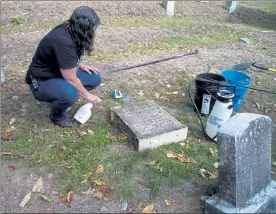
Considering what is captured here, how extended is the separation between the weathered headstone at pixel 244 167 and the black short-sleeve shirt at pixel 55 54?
1867 mm

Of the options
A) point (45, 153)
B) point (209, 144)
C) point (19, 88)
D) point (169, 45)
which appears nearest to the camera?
point (45, 153)

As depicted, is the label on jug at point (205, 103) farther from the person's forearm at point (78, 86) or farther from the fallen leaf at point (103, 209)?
the fallen leaf at point (103, 209)

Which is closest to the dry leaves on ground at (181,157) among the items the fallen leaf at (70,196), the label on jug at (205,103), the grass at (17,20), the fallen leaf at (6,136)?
the label on jug at (205,103)

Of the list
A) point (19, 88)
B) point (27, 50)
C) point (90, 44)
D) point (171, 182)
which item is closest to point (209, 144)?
point (171, 182)

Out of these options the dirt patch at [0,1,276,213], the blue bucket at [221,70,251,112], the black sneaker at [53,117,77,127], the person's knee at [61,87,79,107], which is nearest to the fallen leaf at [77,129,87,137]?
the black sneaker at [53,117,77,127]

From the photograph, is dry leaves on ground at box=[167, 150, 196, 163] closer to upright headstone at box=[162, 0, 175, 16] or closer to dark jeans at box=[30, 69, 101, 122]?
dark jeans at box=[30, 69, 101, 122]

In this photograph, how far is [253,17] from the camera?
10969 millimetres

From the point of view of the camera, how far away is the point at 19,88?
520 centimetres

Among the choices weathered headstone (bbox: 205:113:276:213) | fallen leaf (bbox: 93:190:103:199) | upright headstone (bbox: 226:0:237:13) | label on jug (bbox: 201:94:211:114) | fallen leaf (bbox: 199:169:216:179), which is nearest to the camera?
weathered headstone (bbox: 205:113:276:213)

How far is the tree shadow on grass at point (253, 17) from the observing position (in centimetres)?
1059

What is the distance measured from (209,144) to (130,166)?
1.11m

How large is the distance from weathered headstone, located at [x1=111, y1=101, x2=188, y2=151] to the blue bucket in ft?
3.20

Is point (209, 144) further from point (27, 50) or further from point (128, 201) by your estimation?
point (27, 50)

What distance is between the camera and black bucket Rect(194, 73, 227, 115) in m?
4.45
